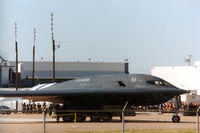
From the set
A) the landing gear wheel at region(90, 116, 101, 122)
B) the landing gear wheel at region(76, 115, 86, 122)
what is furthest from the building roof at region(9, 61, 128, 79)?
the landing gear wheel at region(76, 115, 86, 122)

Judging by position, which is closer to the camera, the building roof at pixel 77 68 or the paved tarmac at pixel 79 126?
the paved tarmac at pixel 79 126

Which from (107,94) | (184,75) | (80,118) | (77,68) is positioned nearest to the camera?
(107,94)

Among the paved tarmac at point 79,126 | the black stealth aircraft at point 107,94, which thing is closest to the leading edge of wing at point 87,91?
the black stealth aircraft at point 107,94

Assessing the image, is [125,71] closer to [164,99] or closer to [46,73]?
[46,73]

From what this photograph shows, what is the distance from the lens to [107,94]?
34.9 metres

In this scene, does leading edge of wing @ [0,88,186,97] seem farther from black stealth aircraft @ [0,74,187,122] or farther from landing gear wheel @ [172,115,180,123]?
landing gear wheel @ [172,115,180,123]

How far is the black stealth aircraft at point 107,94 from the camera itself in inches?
1363

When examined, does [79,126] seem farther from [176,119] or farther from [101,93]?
[176,119]

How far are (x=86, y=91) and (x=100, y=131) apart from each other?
10.3 metres

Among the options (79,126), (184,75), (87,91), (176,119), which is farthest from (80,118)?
(184,75)

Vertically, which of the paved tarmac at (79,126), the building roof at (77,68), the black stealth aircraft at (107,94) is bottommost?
the paved tarmac at (79,126)

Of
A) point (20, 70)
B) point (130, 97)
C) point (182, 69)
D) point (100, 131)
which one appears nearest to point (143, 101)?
point (130, 97)

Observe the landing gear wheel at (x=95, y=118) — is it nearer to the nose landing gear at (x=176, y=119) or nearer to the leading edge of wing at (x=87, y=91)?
the leading edge of wing at (x=87, y=91)

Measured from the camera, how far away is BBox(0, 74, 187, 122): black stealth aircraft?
34625 millimetres
